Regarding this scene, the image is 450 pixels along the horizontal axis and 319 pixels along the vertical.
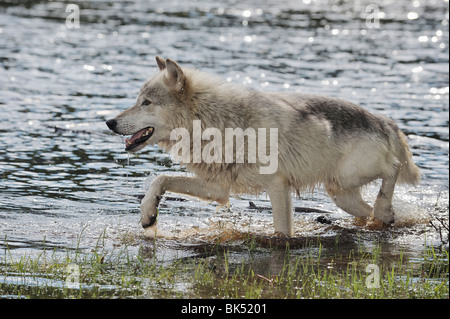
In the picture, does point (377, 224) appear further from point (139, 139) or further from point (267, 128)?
point (139, 139)

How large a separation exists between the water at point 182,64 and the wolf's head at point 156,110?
44.6 inches

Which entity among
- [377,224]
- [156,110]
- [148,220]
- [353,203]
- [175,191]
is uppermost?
[156,110]

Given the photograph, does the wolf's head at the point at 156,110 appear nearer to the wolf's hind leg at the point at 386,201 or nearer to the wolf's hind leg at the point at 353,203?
the wolf's hind leg at the point at 353,203

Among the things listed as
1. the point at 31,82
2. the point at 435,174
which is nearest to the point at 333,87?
the point at 435,174

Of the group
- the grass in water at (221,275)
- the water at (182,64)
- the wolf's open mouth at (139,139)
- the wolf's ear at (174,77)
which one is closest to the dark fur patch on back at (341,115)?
the water at (182,64)

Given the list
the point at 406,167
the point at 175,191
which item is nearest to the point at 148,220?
the point at 175,191

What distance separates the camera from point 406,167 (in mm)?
8781

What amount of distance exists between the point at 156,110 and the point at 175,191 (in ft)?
3.13

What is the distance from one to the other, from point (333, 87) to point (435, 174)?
209 inches

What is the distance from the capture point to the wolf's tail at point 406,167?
28.3 feet

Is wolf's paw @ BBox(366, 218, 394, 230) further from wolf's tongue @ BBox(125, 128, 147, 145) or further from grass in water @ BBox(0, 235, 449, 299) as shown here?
wolf's tongue @ BBox(125, 128, 147, 145)

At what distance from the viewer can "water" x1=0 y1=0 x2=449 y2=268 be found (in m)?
8.32

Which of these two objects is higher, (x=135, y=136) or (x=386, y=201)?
(x=135, y=136)

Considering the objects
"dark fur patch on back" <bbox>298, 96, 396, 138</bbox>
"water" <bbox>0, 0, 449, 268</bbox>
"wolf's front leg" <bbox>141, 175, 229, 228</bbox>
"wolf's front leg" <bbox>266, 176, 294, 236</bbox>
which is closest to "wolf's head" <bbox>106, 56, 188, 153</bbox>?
"wolf's front leg" <bbox>141, 175, 229, 228</bbox>
